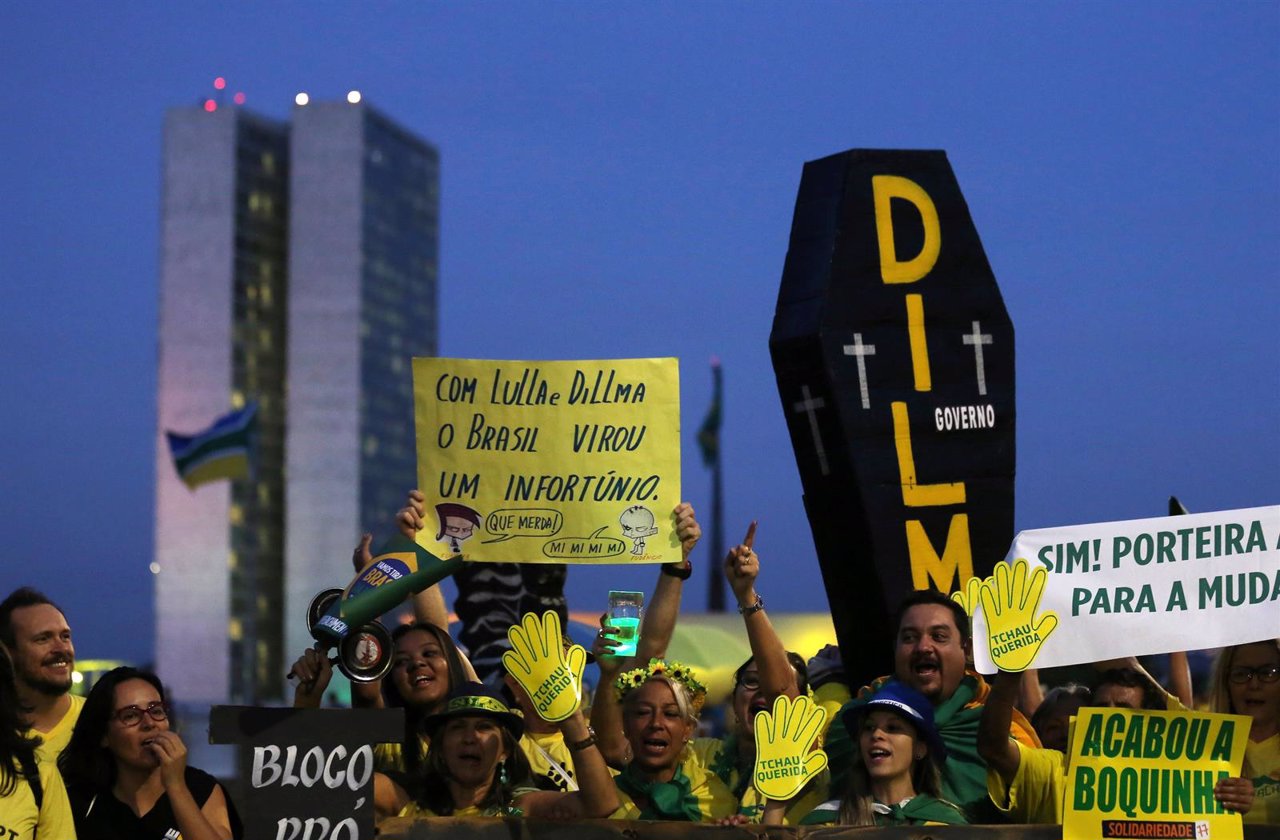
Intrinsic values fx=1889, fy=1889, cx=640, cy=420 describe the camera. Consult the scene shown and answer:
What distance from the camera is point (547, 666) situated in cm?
549

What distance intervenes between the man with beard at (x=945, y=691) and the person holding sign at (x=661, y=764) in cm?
43

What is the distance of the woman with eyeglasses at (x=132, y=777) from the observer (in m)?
5.55

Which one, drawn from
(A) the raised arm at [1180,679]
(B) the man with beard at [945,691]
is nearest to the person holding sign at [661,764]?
(B) the man with beard at [945,691]

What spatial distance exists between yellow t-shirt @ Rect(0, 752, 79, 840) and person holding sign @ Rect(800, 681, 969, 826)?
6.74 ft

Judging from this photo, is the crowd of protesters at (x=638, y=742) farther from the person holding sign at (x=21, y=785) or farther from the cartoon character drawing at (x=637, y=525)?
the cartoon character drawing at (x=637, y=525)

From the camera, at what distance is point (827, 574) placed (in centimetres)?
730

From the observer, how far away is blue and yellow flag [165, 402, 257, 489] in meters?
52.0

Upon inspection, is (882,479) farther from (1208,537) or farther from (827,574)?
(1208,537)

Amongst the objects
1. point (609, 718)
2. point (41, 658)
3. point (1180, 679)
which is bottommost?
point (609, 718)

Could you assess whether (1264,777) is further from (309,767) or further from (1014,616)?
(309,767)

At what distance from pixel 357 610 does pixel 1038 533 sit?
2057mm

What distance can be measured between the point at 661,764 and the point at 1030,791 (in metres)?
1.11

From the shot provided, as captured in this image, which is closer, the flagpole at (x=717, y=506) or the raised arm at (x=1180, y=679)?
the raised arm at (x=1180, y=679)

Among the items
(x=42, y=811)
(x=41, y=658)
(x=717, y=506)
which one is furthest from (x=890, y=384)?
(x=717, y=506)
